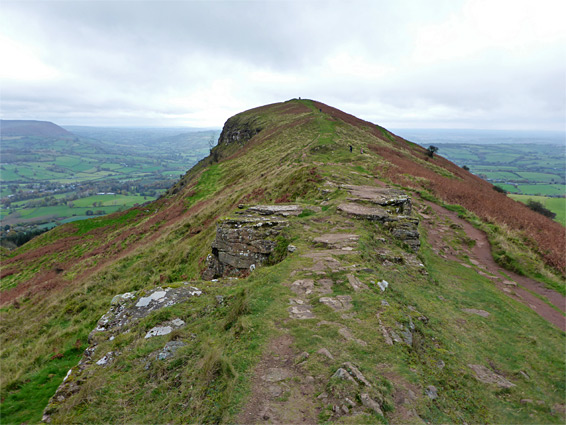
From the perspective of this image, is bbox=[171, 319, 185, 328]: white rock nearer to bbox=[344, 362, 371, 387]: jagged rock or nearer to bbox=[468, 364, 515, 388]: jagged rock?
bbox=[344, 362, 371, 387]: jagged rock

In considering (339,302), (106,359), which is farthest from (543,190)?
(106,359)

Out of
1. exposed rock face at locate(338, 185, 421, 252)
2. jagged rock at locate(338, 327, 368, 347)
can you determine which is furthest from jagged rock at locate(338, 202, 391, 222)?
jagged rock at locate(338, 327, 368, 347)

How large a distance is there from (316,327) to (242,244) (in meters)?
8.03

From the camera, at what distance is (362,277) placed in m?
9.55

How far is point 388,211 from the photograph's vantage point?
53.8 feet

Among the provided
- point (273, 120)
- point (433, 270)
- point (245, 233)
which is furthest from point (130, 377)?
point (273, 120)

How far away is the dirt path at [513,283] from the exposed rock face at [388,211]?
3.35m

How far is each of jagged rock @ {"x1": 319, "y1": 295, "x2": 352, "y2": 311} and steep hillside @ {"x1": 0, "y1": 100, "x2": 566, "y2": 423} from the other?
65 mm

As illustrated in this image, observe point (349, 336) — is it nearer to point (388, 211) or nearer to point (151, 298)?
point (151, 298)

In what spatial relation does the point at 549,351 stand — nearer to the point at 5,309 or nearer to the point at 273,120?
the point at 5,309

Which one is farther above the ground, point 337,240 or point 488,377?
point 337,240

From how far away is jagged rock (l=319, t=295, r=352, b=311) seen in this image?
26.1 ft

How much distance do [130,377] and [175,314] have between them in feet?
8.04

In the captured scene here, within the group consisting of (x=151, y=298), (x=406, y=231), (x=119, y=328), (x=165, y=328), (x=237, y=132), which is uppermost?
(x=237, y=132)
